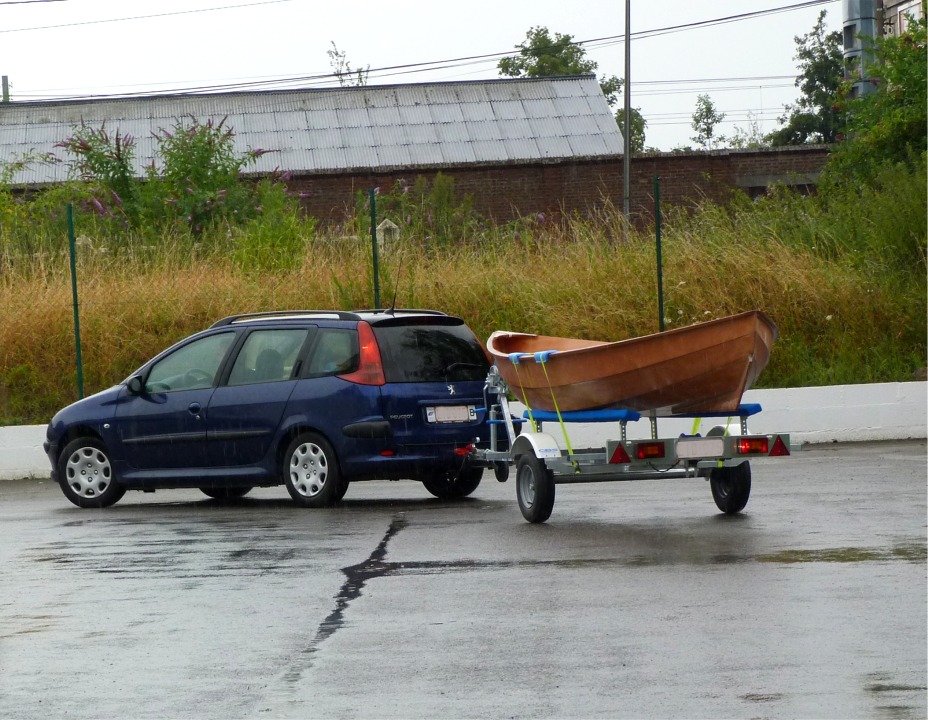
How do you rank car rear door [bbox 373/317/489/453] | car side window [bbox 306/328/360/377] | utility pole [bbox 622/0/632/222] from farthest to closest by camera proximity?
utility pole [bbox 622/0/632/222], car side window [bbox 306/328/360/377], car rear door [bbox 373/317/489/453]

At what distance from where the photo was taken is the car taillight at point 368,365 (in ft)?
43.2

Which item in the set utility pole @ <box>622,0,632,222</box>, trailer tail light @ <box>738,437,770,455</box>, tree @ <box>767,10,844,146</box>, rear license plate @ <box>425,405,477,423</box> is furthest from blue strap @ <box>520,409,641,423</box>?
tree @ <box>767,10,844,146</box>

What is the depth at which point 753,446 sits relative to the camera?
36.8 feet

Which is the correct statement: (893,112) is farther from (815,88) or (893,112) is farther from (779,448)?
(815,88)

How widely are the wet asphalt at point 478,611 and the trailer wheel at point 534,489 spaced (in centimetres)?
14

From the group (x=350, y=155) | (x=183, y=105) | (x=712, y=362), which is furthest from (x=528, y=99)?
(x=712, y=362)

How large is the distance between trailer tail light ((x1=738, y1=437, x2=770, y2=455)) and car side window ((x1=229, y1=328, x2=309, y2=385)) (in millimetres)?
4356

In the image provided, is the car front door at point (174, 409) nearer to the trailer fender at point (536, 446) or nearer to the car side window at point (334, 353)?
the car side window at point (334, 353)

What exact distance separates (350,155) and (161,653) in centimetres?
3960

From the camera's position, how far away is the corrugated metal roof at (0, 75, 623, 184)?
45562 millimetres

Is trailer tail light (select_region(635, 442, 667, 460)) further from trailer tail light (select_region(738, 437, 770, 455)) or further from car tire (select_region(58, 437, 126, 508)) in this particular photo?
car tire (select_region(58, 437, 126, 508))

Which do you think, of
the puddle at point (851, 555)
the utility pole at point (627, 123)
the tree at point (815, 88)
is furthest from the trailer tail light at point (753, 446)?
the tree at point (815, 88)

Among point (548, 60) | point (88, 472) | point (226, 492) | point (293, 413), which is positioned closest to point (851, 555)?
point (293, 413)

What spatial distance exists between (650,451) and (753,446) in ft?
2.58
